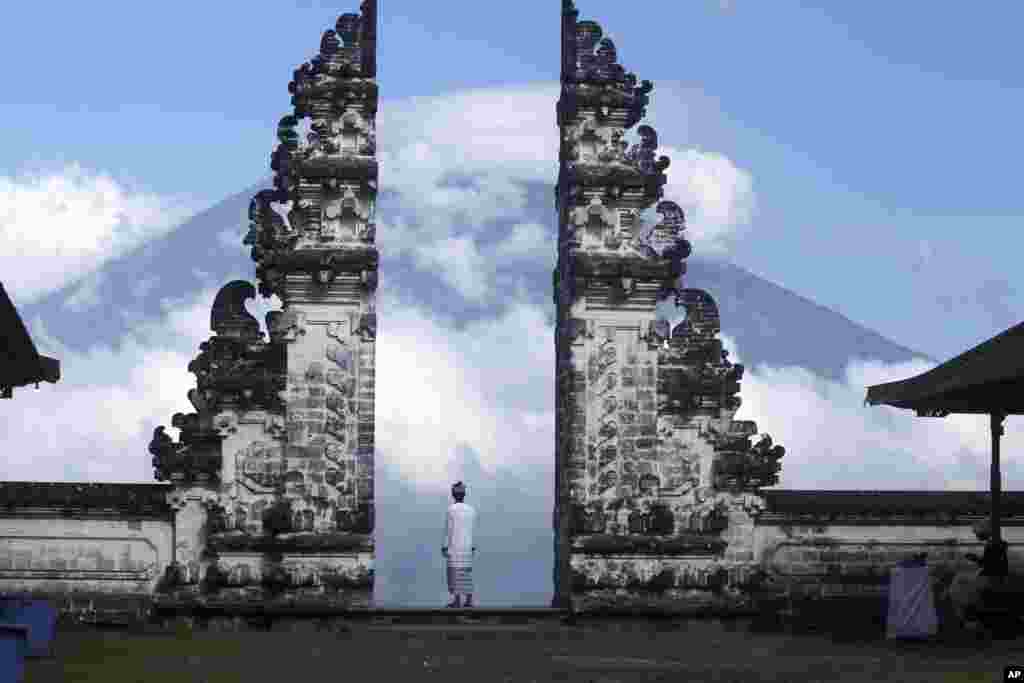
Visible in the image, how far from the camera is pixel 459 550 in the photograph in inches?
1056

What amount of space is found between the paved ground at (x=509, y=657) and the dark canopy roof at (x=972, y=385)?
247 centimetres

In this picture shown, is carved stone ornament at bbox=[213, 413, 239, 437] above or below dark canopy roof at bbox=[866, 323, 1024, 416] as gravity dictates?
below

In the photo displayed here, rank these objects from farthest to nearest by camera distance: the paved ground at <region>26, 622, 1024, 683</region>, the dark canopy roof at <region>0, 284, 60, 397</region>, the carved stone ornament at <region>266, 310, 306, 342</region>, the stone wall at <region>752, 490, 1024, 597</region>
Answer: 1. the stone wall at <region>752, 490, 1024, 597</region>
2. the carved stone ornament at <region>266, 310, 306, 342</region>
3. the dark canopy roof at <region>0, 284, 60, 397</region>
4. the paved ground at <region>26, 622, 1024, 683</region>

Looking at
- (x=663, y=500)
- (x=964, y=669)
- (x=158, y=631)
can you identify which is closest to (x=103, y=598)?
(x=158, y=631)

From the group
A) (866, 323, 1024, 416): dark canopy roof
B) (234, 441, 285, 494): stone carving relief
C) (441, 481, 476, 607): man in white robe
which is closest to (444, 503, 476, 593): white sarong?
(441, 481, 476, 607): man in white robe

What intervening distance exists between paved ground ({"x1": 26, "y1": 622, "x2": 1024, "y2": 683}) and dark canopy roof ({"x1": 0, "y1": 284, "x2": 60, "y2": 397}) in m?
2.44

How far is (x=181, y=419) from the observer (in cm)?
2580

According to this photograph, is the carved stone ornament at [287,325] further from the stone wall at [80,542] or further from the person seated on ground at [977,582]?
the person seated on ground at [977,582]

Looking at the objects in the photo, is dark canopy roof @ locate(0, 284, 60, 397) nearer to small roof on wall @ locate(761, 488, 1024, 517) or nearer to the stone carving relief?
the stone carving relief

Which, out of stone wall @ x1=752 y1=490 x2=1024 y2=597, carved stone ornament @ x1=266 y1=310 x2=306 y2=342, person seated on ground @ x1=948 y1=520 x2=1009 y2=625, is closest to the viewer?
person seated on ground @ x1=948 y1=520 x2=1009 y2=625

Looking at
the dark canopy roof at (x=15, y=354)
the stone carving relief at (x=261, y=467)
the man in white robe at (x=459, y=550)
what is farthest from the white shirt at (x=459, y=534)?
the dark canopy roof at (x=15, y=354)

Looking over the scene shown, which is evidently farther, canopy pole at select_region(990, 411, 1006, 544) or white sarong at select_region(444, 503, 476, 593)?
white sarong at select_region(444, 503, 476, 593)

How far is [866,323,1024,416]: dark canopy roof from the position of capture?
22672 millimetres

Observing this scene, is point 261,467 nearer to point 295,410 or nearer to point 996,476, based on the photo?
point 295,410
